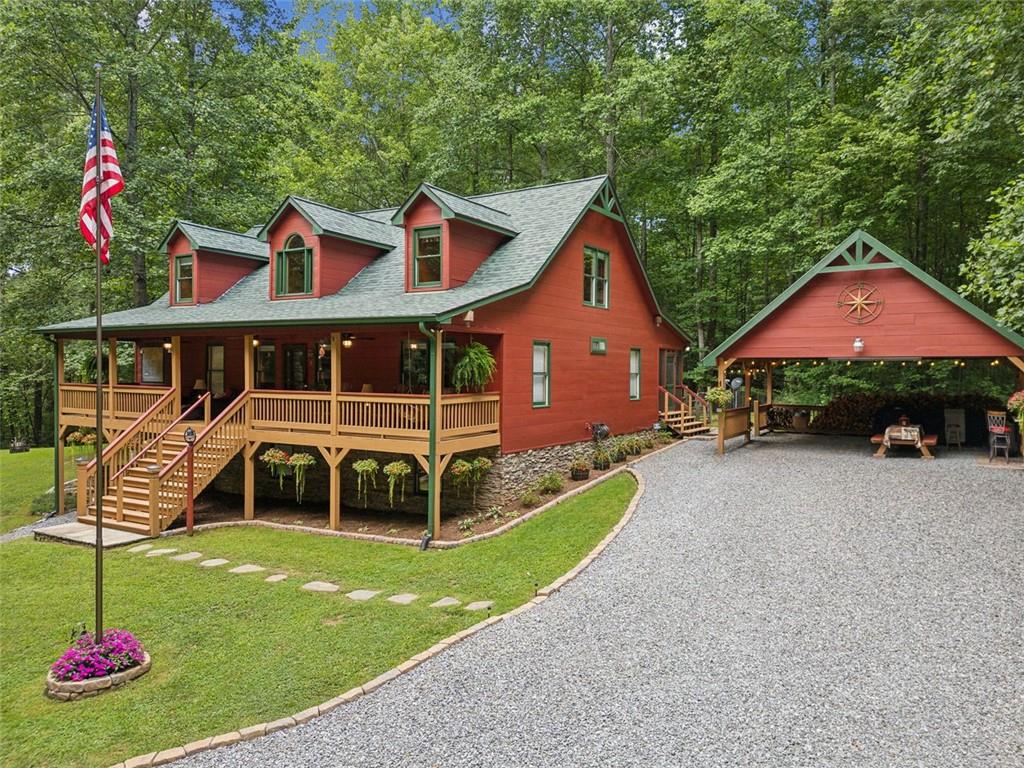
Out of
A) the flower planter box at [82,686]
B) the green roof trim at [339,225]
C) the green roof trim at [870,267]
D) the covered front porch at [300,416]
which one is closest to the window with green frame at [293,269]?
the green roof trim at [339,225]

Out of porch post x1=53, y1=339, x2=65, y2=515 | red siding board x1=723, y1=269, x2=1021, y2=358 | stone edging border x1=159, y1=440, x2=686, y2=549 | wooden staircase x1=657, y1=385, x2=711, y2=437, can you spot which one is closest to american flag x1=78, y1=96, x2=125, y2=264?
stone edging border x1=159, y1=440, x2=686, y2=549

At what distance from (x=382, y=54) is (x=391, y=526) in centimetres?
2707

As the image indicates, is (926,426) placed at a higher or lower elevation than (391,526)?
higher

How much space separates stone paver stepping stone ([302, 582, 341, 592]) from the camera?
29.2 feet

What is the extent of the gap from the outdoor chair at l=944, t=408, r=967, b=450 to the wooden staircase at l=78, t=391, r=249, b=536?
1900 cm

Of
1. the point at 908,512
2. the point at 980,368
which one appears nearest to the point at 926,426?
the point at 980,368

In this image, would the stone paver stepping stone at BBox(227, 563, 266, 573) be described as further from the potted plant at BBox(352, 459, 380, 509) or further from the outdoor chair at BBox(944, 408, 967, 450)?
the outdoor chair at BBox(944, 408, 967, 450)

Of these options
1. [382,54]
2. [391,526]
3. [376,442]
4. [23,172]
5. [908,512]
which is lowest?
[391,526]

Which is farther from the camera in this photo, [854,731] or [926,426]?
[926,426]

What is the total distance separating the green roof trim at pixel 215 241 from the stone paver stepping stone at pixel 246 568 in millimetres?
11014

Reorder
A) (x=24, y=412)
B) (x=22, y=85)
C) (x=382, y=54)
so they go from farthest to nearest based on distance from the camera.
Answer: (x=24, y=412), (x=382, y=54), (x=22, y=85)

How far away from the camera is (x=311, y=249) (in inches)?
613

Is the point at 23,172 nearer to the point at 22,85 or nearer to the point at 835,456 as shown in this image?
the point at 22,85

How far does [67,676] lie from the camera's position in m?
6.16
